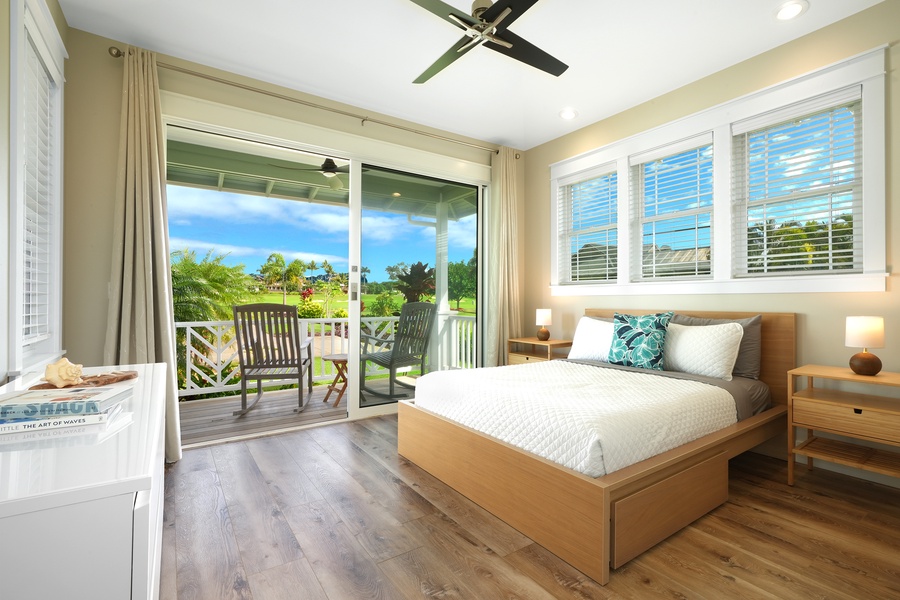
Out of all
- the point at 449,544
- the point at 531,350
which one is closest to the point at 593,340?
the point at 531,350

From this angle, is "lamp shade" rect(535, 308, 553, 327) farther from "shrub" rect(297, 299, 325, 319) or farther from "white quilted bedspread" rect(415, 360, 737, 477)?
"shrub" rect(297, 299, 325, 319)

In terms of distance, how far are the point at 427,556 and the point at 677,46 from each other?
3.39m

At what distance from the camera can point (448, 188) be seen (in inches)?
178

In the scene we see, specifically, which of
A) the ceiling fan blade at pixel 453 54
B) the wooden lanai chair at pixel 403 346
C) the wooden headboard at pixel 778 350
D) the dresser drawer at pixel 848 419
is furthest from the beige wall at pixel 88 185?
the wooden headboard at pixel 778 350

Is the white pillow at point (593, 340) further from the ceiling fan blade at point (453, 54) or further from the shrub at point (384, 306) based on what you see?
the ceiling fan blade at point (453, 54)

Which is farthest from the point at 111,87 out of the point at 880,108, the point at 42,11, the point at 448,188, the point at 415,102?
the point at 880,108

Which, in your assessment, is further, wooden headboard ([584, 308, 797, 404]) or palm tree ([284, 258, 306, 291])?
palm tree ([284, 258, 306, 291])

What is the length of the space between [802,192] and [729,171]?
0.48m

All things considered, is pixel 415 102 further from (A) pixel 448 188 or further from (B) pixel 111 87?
(B) pixel 111 87

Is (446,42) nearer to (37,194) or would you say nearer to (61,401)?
(37,194)

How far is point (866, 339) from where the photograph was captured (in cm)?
230

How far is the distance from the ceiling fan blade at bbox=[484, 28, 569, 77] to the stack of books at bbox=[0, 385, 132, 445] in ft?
7.58

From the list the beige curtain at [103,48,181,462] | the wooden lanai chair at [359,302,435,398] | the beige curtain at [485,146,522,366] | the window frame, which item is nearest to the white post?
the wooden lanai chair at [359,302,435,398]

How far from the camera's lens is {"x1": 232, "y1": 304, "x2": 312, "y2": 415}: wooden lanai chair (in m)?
4.19
